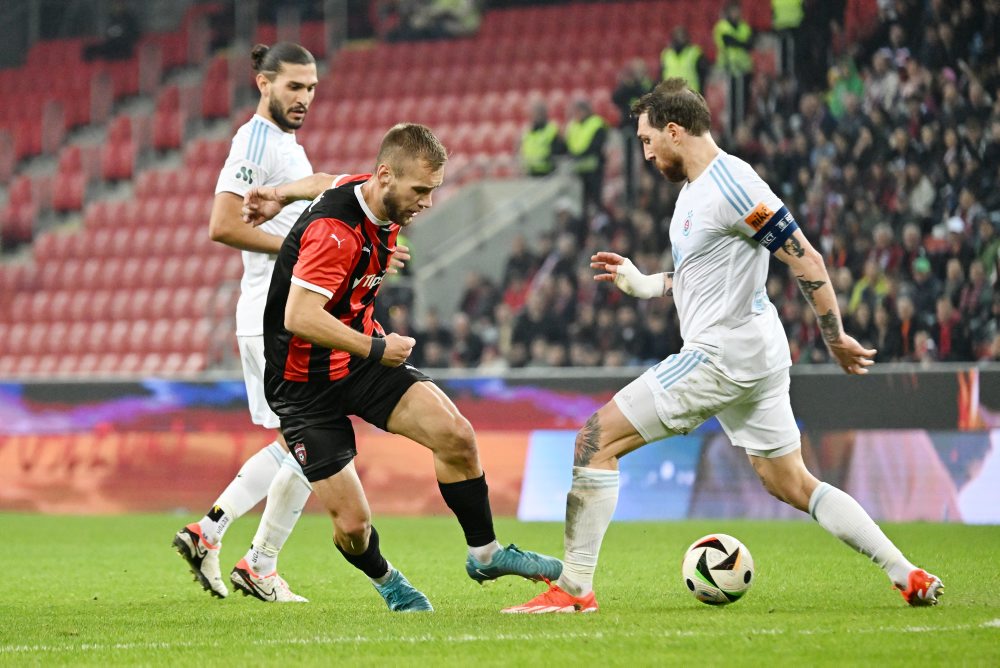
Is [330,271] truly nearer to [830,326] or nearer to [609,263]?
[609,263]

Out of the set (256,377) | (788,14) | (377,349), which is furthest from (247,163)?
(788,14)

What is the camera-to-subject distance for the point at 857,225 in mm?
14023

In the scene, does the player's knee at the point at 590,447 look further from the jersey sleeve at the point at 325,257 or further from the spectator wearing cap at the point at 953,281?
the spectator wearing cap at the point at 953,281

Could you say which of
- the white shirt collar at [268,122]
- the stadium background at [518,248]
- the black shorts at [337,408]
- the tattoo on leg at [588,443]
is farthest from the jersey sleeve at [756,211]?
the stadium background at [518,248]

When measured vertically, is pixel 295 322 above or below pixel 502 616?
above

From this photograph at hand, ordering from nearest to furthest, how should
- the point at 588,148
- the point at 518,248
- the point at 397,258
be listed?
the point at 397,258 → the point at 518,248 → the point at 588,148

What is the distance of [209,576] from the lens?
7246mm

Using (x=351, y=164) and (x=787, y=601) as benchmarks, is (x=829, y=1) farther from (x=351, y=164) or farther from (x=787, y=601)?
(x=787, y=601)

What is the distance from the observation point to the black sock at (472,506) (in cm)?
621

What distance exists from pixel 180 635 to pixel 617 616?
5.60 feet

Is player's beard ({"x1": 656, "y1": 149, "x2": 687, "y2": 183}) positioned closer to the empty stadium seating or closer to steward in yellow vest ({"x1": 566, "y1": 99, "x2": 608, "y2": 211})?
steward in yellow vest ({"x1": 566, "y1": 99, "x2": 608, "y2": 211})

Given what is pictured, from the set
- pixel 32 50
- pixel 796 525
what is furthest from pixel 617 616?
pixel 32 50

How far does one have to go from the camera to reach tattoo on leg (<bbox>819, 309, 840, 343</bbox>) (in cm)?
584

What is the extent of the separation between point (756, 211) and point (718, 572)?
5.00 ft
